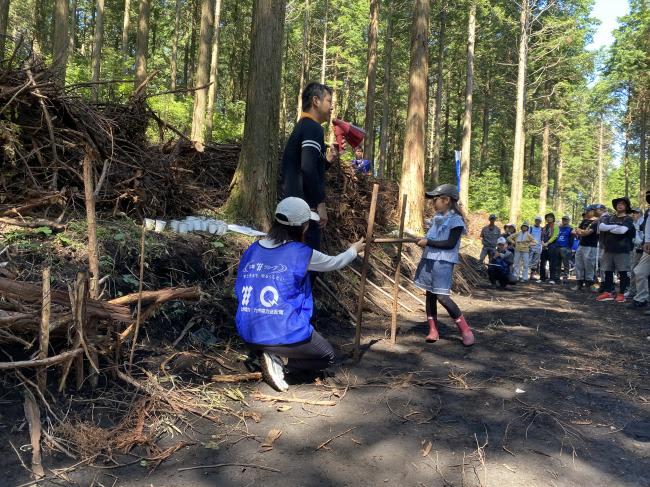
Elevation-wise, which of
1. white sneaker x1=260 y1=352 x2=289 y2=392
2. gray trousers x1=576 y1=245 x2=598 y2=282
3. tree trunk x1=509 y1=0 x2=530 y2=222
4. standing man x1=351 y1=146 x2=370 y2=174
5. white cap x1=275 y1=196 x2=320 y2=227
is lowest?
white sneaker x1=260 y1=352 x2=289 y2=392

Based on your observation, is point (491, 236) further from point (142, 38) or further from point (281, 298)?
point (142, 38)

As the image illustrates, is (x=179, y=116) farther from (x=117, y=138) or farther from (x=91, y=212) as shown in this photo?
(x=91, y=212)

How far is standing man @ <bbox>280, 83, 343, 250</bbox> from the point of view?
434 cm

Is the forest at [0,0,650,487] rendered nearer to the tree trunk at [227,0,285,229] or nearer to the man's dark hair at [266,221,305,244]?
the tree trunk at [227,0,285,229]

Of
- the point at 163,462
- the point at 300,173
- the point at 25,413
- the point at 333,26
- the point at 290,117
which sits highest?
the point at 333,26

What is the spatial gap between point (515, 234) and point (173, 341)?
485 inches

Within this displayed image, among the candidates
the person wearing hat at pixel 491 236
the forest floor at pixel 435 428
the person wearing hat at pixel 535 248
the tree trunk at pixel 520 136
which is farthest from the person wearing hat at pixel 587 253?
the tree trunk at pixel 520 136

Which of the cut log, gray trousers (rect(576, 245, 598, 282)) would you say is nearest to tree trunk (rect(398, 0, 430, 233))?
gray trousers (rect(576, 245, 598, 282))

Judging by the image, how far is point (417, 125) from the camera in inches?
382

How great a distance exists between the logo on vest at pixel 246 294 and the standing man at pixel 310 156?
0.98 meters

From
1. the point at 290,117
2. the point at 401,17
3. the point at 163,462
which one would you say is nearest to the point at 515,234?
the point at 163,462

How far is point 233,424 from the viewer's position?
320 centimetres

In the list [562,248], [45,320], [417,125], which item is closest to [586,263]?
[562,248]

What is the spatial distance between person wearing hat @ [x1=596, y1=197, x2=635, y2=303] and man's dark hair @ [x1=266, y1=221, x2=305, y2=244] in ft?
25.9
